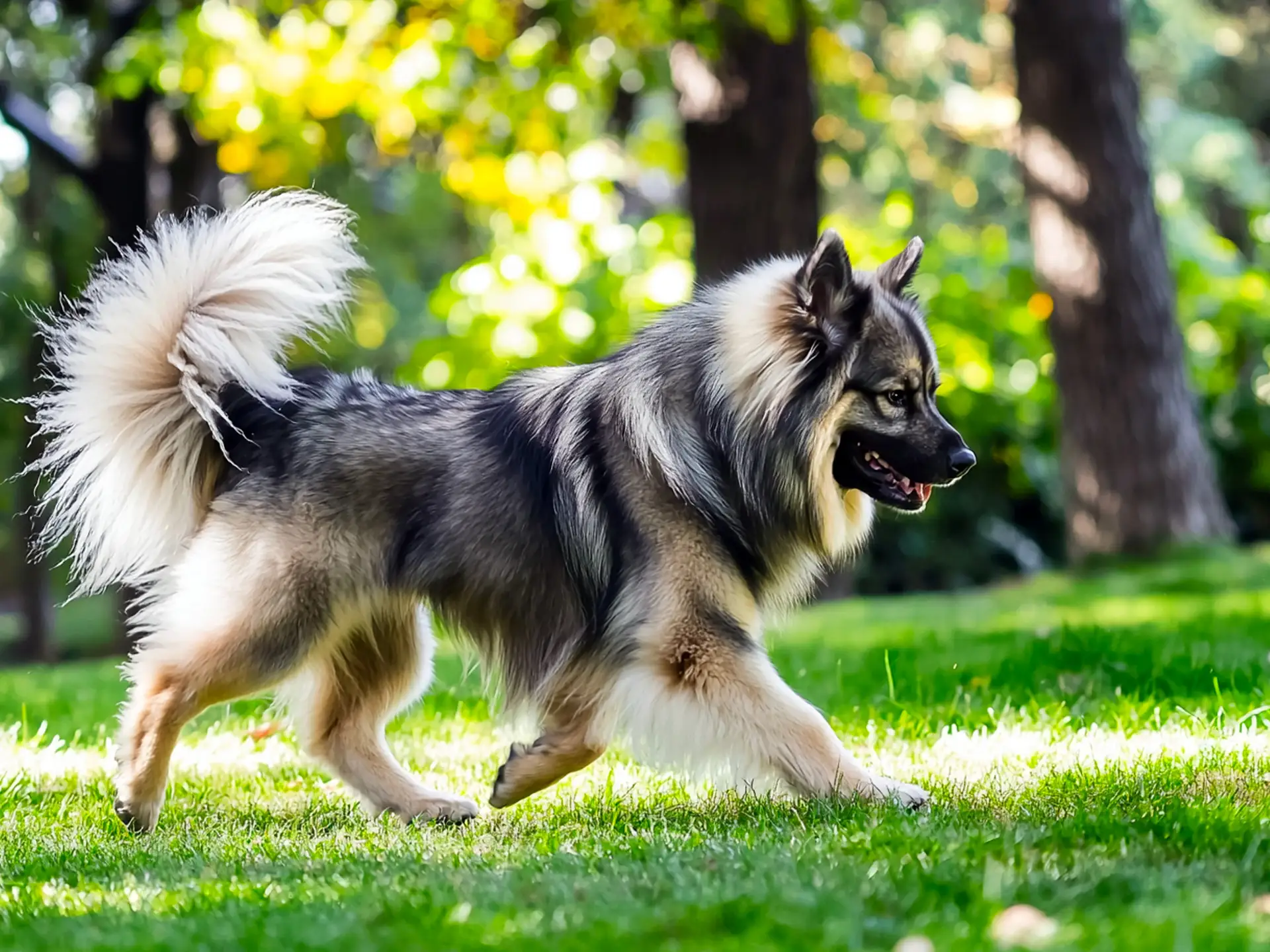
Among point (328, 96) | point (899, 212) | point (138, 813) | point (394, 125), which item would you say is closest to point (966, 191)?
point (899, 212)

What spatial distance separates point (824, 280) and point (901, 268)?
512 mm

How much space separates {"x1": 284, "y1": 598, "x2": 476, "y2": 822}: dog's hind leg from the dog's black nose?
6.12 feet

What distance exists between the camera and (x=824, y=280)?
15.3ft

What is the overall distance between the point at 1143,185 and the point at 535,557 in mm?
8454

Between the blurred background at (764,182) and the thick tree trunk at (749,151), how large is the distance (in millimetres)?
21

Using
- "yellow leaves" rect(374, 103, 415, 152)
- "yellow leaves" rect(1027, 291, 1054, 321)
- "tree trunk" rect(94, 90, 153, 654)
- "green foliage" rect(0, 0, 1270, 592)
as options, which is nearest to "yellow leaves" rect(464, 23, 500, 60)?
"green foliage" rect(0, 0, 1270, 592)

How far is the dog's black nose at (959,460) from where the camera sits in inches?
185

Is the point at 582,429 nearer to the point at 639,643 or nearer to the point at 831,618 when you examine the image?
the point at 639,643

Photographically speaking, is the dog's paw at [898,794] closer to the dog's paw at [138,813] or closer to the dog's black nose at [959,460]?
the dog's black nose at [959,460]

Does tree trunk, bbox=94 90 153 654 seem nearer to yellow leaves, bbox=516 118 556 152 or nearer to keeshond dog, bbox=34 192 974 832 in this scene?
yellow leaves, bbox=516 118 556 152

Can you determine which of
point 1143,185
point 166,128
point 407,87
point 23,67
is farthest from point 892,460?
point 23,67

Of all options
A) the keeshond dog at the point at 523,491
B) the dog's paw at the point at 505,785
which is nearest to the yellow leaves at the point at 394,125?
the keeshond dog at the point at 523,491

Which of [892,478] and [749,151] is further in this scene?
[749,151]

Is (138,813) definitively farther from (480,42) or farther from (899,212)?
(899,212)
